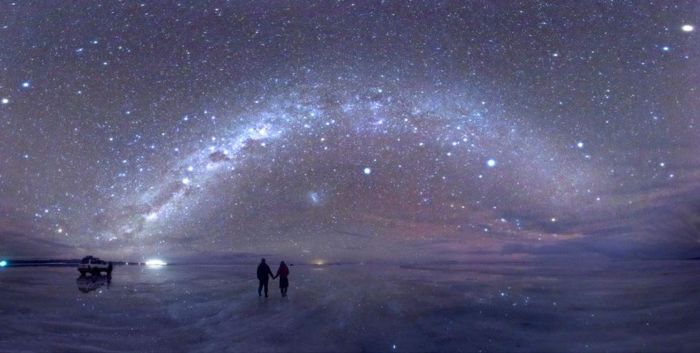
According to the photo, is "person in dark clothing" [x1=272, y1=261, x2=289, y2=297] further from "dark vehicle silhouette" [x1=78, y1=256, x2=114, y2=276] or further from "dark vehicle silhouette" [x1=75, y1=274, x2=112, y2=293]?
"dark vehicle silhouette" [x1=78, y1=256, x2=114, y2=276]

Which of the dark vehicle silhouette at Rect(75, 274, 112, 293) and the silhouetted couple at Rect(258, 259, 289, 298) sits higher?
the silhouetted couple at Rect(258, 259, 289, 298)

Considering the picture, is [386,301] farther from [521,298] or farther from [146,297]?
[146,297]

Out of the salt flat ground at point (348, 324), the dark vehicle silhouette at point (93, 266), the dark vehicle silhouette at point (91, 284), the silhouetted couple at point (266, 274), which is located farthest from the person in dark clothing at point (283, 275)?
the dark vehicle silhouette at point (93, 266)

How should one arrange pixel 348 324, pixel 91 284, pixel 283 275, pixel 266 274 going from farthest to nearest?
pixel 91 284 < pixel 283 275 < pixel 266 274 < pixel 348 324

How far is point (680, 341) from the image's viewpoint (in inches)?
395

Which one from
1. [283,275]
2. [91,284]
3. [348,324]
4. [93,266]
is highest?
[93,266]

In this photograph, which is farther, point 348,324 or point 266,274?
point 266,274

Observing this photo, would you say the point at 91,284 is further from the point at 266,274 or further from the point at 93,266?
the point at 266,274

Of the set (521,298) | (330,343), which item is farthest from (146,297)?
(521,298)

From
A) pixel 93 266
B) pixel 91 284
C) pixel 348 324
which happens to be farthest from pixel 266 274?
pixel 93 266

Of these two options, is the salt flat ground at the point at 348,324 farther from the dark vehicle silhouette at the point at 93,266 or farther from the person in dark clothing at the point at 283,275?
the dark vehicle silhouette at the point at 93,266

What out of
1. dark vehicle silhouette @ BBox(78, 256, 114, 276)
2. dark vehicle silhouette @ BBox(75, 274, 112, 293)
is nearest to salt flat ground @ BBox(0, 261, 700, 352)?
dark vehicle silhouette @ BBox(75, 274, 112, 293)

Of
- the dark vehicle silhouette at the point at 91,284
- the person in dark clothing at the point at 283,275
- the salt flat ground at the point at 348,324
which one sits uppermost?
the person in dark clothing at the point at 283,275

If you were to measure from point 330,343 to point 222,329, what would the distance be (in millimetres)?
2860
